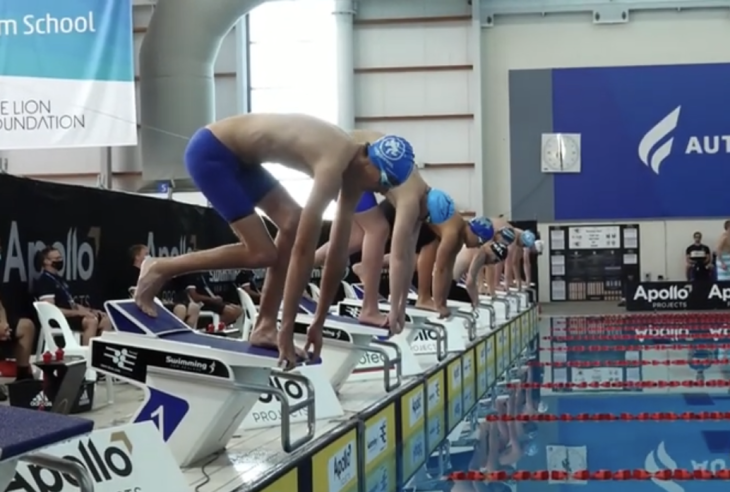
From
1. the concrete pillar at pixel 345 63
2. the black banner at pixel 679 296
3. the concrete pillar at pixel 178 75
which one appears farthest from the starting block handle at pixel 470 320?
the concrete pillar at pixel 345 63

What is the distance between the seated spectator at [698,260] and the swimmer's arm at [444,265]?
11.6 meters

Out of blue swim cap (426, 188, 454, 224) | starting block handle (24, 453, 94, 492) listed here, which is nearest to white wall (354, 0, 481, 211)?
blue swim cap (426, 188, 454, 224)

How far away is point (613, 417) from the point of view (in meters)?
5.52

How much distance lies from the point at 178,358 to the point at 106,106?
707 centimetres

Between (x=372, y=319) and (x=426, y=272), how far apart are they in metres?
2.12

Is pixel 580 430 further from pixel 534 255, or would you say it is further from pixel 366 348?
pixel 534 255

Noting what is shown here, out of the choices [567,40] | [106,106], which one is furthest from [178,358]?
[567,40]

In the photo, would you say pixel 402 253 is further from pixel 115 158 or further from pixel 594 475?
pixel 115 158

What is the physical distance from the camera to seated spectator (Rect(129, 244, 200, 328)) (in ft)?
22.4

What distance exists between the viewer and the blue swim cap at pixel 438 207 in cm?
527

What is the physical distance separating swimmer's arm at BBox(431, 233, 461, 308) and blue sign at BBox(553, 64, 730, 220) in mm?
12097

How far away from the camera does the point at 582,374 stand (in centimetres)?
762

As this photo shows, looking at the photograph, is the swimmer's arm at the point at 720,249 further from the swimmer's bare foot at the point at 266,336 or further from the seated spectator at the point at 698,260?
the swimmer's bare foot at the point at 266,336

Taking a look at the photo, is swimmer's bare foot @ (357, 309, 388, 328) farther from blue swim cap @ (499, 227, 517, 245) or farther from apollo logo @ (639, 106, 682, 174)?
apollo logo @ (639, 106, 682, 174)
